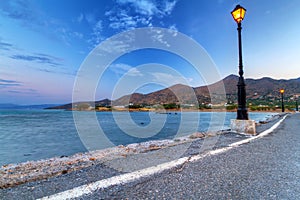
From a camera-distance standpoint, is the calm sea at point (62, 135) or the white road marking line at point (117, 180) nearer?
the white road marking line at point (117, 180)

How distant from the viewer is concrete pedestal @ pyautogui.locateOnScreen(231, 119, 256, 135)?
18.5ft

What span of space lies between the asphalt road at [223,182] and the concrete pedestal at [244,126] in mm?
2748

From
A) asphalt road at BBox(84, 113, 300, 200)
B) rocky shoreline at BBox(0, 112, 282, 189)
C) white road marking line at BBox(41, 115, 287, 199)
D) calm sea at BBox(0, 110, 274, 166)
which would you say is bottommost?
calm sea at BBox(0, 110, 274, 166)

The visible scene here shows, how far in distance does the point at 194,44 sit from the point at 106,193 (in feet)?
29.8

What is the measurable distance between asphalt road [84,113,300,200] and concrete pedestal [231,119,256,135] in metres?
2.75

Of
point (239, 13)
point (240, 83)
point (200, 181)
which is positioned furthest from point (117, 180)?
point (239, 13)

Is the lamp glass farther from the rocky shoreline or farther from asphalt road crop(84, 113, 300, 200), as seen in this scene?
asphalt road crop(84, 113, 300, 200)

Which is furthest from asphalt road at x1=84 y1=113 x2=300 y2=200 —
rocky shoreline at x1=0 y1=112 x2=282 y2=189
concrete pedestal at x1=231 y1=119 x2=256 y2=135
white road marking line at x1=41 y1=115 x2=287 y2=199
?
concrete pedestal at x1=231 y1=119 x2=256 y2=135

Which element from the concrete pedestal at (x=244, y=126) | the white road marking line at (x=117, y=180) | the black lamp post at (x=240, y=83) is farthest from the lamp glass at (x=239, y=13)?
the white road marking line at (x=117, y=180)

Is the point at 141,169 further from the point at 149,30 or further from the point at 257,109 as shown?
the point at 257,109

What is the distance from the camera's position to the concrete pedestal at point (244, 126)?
222 inches

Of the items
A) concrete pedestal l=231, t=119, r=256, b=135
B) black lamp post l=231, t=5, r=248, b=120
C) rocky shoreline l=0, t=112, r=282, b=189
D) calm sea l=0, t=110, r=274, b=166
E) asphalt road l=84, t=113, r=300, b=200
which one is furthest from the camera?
calm sea l=0, t=110, r=274, b=166

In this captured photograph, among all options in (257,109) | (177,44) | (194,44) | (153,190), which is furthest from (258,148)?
(257,109)

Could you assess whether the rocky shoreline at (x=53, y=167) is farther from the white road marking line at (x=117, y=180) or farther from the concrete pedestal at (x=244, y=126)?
the concrete pedestal at (x=244, y=126)
